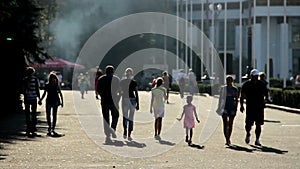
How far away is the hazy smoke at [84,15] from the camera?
83.5 m

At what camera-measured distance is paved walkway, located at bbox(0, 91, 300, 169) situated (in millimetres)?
14633

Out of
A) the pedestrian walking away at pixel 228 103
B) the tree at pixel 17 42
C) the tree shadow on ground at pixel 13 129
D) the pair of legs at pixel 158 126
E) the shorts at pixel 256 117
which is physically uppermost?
the tree at pixel 17 42

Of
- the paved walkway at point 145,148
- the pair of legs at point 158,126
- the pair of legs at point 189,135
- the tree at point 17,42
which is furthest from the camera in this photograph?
the tree at point 17,42

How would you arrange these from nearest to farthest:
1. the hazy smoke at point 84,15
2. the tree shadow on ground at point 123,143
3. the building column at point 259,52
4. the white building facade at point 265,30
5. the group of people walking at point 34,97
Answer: the tree shadow on ground at point 123,143 < the group of people walking at point 34,97 < the white building facade at point 265,30 < the building column at point 259,52 < the hazy smoke at point 84,15

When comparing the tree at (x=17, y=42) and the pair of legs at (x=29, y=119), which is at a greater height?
the tree at (x=17, y=42)

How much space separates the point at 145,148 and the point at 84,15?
67.2 meters

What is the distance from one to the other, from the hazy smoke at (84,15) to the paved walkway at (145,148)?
5800 centimetres

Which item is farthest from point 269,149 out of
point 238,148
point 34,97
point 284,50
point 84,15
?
point 84,15

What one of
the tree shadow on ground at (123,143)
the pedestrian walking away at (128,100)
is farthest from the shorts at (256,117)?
the pedestrian walking away at (128,100)

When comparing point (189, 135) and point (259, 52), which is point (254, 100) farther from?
point (259, 52)

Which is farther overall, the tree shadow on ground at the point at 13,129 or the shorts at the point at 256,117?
the shorts at the point at 256,117

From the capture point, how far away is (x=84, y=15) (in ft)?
275

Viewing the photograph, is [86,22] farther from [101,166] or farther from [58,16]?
[101,166]

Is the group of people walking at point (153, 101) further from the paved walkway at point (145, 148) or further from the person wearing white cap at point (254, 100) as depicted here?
the paved walkway at point (145, 148)
